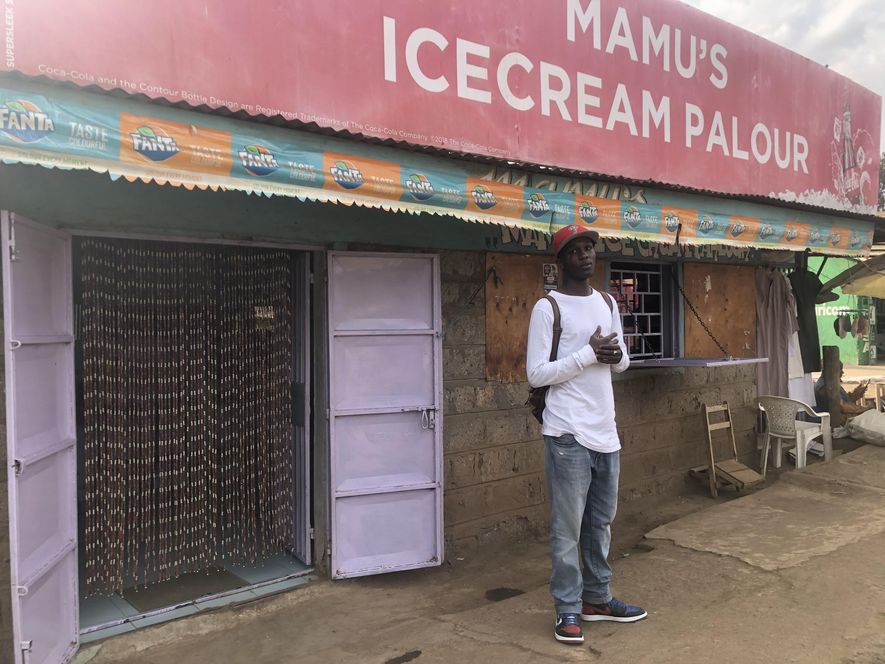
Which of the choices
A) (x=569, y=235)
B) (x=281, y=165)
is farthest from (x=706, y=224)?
(x=281, y=165)

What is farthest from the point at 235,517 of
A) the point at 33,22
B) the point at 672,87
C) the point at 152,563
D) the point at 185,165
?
the point at 672,87

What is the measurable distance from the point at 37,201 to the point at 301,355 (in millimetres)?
1960

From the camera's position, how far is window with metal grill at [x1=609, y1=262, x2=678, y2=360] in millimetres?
6953

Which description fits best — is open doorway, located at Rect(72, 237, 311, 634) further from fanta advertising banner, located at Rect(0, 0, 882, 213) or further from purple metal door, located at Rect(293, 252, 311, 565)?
fanta advertising banner, located at Rect(0, 0, 882, 213)

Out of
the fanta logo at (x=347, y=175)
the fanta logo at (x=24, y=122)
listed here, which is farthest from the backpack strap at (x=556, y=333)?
the fanta logo at (x=24, y=122)

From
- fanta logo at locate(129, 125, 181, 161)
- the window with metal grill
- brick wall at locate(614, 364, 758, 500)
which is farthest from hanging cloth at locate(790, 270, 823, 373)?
fanta logo at locate(129, 125, 181, 161)

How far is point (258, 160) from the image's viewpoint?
326 cm

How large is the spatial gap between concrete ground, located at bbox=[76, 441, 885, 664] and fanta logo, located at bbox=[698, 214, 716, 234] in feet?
7.75

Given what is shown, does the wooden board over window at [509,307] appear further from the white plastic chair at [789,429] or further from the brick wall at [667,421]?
the white plastic chair at [789,429]

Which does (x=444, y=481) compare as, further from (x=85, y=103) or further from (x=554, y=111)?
(x=85, y=103)

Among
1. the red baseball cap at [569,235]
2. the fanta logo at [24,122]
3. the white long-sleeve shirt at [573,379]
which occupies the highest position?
the fanta logo at [24,122]

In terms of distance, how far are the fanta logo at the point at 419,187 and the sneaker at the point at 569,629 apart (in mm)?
2342

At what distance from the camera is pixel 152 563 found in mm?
4844

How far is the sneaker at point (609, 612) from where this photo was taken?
11.7ft
